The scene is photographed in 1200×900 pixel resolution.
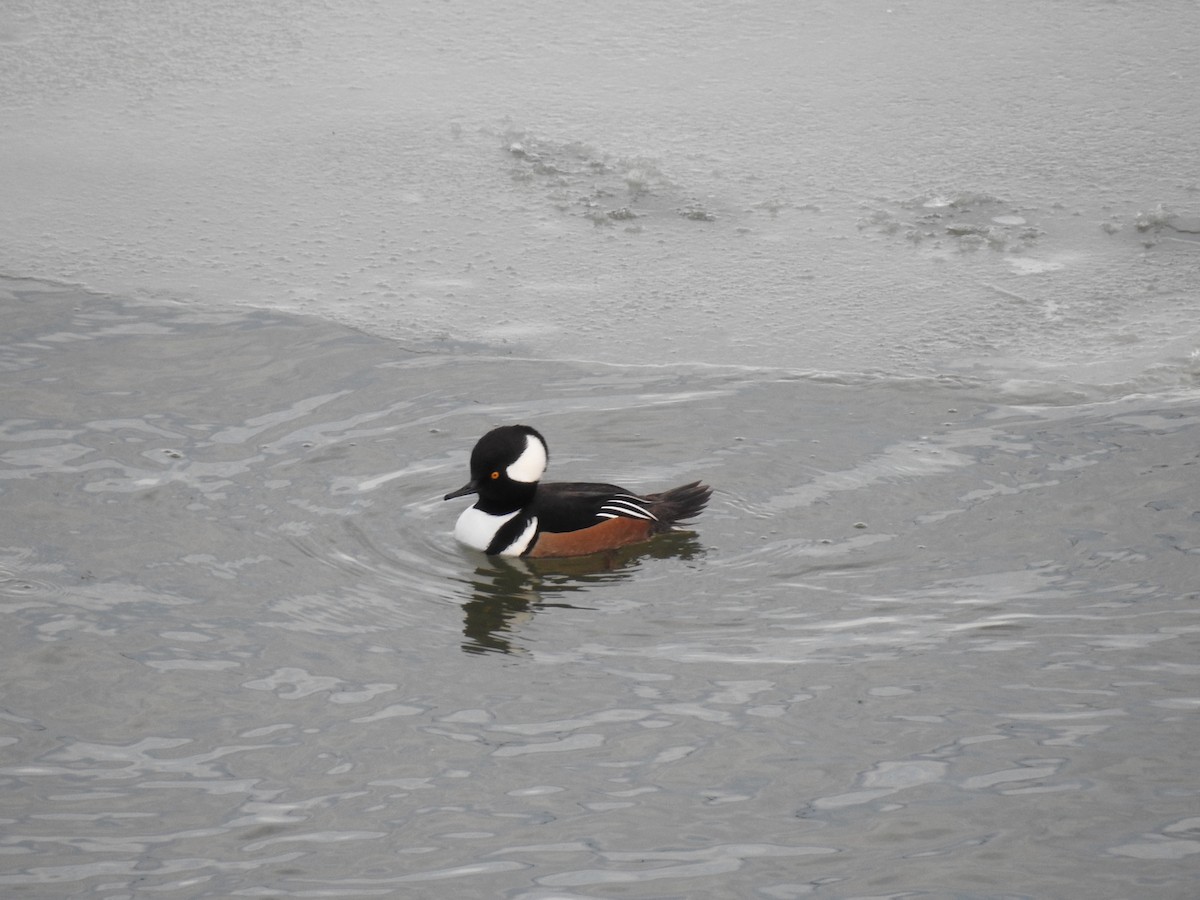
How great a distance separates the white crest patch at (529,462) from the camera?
250 inches

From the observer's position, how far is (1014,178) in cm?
973

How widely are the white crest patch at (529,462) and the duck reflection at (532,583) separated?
363 millimetres

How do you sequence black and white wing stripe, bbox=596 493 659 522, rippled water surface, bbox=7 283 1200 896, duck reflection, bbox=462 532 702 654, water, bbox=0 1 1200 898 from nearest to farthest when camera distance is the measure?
rippled water surface, bbox=7 283 1200 896 → water, bbox=0 1 1200 898 → duck reflection, bbox=462 532 702 654 → black and white wing stripe, bbox=596 493 659 522

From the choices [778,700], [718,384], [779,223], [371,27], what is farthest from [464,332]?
[371,27]

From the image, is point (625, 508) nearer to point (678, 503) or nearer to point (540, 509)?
point (678, 503)

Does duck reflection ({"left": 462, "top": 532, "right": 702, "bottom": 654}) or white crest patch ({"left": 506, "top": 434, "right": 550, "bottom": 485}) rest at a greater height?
white crest patch ({"left": 506, "top": 434, "right": 550, "bottom": 485})

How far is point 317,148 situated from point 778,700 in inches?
257

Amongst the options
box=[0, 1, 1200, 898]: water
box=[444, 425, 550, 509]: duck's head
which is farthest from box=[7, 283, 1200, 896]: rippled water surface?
box=[444, 425, 550, 509]: duck's head

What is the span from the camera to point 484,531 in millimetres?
6301

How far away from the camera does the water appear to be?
4469mm

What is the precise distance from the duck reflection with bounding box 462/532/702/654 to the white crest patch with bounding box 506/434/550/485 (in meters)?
0.36

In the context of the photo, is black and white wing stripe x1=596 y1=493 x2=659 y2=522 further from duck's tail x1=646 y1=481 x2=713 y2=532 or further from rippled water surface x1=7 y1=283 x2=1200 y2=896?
rippled water surface x1=7 y1=283 x2=1200 y2=896

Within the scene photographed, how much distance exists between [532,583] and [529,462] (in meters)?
0.56

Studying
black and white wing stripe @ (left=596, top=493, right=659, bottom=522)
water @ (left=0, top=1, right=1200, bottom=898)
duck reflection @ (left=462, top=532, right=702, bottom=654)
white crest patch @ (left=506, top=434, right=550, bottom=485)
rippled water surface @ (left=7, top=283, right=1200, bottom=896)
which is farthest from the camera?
white crest patch @ (left=506, top=434, right=550, bottom=485)
